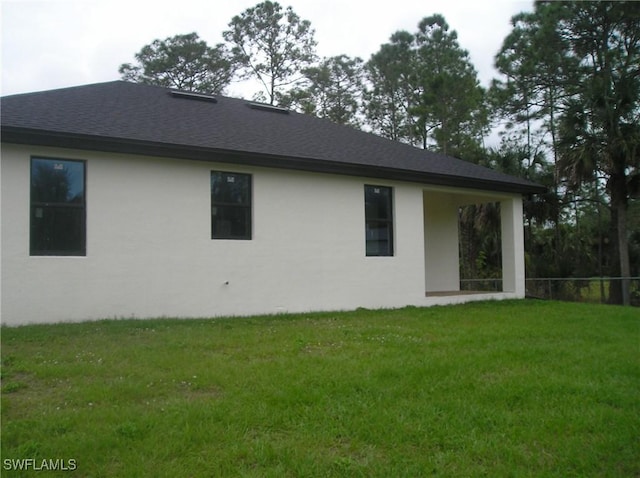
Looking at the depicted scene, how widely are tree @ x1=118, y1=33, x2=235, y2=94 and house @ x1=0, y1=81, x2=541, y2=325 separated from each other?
15236 millimetres

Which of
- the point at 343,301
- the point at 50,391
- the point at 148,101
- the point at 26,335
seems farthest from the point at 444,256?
the point at 50,391

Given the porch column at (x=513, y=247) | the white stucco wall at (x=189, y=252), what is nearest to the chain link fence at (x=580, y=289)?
Result: the porch column at (x=513, y=247)

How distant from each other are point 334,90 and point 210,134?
2153cm

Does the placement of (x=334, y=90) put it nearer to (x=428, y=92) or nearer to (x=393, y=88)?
(x=393, y=88)

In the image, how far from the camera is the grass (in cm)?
337

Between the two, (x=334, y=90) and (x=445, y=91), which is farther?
(x=334, y=90)

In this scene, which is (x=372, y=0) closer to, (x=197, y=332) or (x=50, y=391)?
(x=197, y=332)

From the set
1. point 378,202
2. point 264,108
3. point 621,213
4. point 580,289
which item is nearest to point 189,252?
point 378,202

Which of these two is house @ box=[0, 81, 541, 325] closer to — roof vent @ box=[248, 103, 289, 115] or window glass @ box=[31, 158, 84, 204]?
window glass @ box=[31, 158, 84, 204]

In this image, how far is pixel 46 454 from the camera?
334cm

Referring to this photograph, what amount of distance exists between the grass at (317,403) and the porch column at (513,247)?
679cm

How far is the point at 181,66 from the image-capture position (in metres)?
27.8

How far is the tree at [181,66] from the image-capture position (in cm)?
2750

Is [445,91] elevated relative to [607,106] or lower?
elevated
